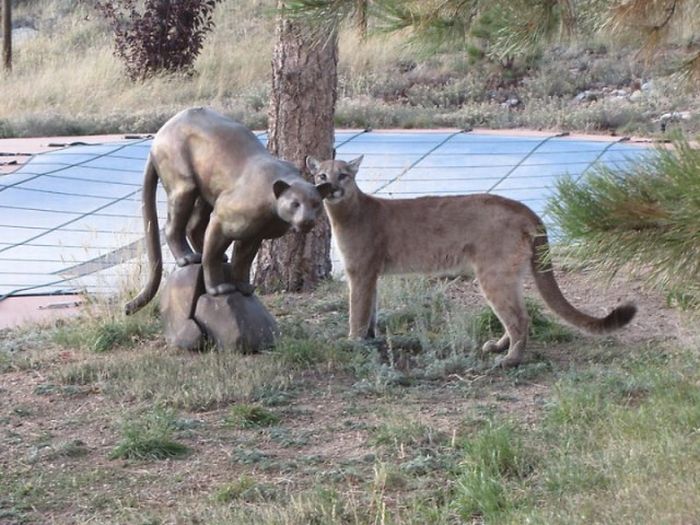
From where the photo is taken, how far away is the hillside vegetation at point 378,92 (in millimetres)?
17641

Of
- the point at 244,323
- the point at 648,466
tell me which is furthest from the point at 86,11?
the point at 648,466

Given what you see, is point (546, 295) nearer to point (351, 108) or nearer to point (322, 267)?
point (322, 267)

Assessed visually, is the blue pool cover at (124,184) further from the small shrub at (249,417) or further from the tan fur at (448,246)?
the small shrub at (249,417)

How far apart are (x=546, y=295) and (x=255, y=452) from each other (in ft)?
7.81

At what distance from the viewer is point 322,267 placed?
9117 mm

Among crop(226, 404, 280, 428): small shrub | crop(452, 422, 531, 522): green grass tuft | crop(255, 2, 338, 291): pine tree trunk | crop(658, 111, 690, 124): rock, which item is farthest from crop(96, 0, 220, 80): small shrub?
crop(452, 422, 531, 522): green grass tuft

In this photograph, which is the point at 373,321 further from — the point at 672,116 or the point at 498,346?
the point at 672,116

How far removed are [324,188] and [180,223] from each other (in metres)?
1.03

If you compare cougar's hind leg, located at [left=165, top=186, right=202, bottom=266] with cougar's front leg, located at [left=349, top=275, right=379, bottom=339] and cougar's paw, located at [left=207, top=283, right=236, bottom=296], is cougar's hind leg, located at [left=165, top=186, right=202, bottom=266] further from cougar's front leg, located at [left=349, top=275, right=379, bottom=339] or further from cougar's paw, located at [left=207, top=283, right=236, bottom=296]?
cougar's front leg, located at [left=349, top=275, right=379, bottom=339]

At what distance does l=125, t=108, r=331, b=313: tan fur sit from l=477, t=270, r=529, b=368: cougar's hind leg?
1178 mm

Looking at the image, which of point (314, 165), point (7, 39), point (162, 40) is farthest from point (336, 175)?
point (7, 39)

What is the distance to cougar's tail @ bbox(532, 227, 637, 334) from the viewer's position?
6789 millimetres

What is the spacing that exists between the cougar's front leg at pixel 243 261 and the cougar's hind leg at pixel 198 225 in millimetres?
349

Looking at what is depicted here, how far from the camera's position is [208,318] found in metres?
7.11
